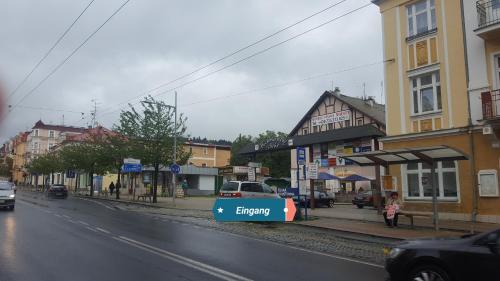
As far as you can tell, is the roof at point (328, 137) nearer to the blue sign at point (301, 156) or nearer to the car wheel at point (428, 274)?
the blue sign at point (301, 156)

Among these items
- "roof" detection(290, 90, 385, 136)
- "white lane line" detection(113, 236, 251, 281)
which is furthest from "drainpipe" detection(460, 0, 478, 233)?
"roof" detection(290, 90, 385, 136)

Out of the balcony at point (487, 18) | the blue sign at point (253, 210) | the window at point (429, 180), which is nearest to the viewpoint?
the balcony at point (487, 18)

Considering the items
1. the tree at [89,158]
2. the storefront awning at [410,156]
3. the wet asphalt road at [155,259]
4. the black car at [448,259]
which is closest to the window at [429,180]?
the storefront awning at [410,156]

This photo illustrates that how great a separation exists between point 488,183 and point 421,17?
8.66m

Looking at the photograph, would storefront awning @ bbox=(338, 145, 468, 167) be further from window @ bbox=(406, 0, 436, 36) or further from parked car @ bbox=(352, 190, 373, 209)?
parked car @ bbox=(352, 190, 373, 209)

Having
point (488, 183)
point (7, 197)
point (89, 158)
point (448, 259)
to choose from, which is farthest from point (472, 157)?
point (89, 158)

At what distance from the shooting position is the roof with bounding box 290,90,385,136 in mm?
49138

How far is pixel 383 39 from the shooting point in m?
23.9

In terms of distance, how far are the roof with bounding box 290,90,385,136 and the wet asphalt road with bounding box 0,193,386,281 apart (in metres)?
37.1

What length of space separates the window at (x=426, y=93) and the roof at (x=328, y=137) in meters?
4.30

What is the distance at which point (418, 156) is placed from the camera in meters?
16.9

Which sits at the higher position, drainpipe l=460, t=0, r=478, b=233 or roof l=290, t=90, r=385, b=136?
roof l=290, t=90, r=385, b=136

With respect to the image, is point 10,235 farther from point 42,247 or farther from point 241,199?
point 241,199

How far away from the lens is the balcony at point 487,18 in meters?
18.3
